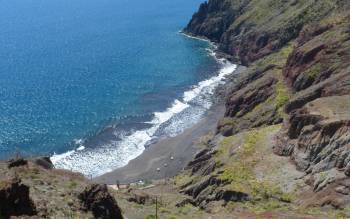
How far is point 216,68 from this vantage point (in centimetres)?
14775

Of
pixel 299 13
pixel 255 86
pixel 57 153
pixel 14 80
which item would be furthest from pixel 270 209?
pixel 14 80

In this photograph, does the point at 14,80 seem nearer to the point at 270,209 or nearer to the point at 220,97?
the point at 220,97

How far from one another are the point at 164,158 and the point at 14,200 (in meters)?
64.6

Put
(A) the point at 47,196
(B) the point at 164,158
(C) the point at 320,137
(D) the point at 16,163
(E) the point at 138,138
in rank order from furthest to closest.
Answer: (E) the point at 138,138 < (B) the point at 164,158 < (C) the point at 320,137 < (D) the point at 16,163 < (A) the point at 47,196

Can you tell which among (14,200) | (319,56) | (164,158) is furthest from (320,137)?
(164,158)

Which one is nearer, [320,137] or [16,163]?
[16,163]

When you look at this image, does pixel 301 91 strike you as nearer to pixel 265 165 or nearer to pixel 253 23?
pixel 265 165

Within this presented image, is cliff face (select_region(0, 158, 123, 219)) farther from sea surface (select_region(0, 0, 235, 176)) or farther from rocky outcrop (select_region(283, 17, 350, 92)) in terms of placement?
rocky outcrop (select_region(283, 17, 350, 92))

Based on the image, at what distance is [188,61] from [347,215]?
116535 millimetres

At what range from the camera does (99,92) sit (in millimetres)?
129750

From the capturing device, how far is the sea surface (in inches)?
3915

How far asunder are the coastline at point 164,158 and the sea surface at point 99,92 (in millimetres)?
2277

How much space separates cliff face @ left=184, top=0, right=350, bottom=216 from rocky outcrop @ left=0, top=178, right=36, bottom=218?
2771 centimetres

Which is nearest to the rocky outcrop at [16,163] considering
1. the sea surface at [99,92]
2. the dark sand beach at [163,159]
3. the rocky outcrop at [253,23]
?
the dark sand beach at [163,159]
